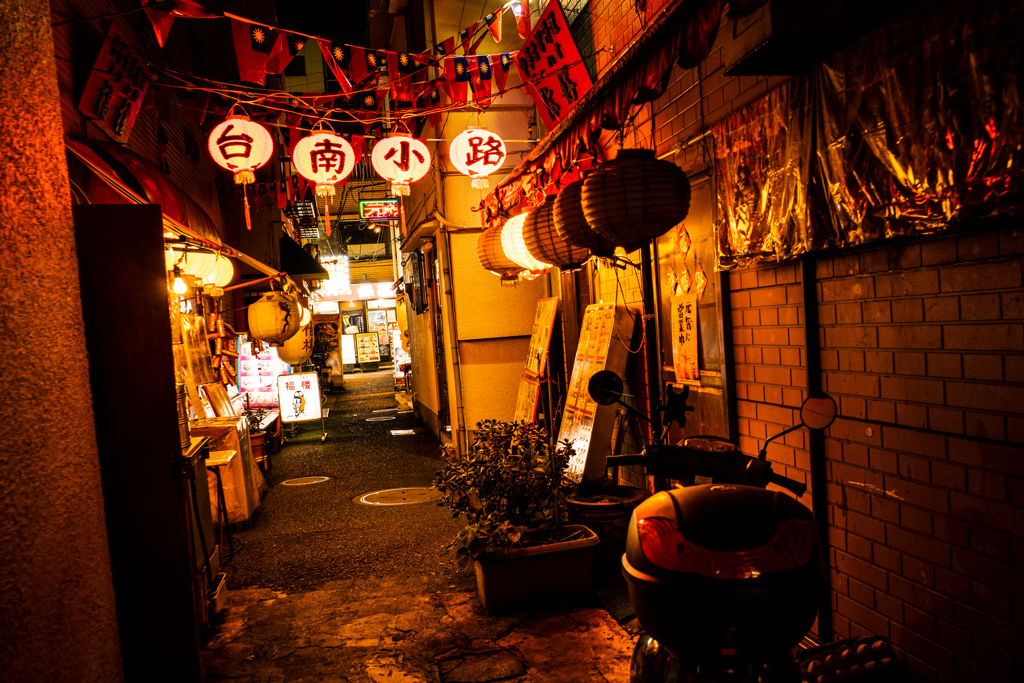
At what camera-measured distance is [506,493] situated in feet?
20.1

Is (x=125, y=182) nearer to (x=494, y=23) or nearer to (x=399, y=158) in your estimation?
(x=399, y=158)

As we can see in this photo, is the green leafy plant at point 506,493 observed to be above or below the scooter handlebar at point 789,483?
below

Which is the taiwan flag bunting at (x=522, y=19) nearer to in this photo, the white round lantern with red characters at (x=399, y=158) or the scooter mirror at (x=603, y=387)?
the white round lantern with red characters at (x=399, y=158)

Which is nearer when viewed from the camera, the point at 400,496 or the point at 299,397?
the point at 400,496

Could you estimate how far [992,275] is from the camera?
2.95 m

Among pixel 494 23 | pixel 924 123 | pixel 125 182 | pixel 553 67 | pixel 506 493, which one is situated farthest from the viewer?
pixel 494 23

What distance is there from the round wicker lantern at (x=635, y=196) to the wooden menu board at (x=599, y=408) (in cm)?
243

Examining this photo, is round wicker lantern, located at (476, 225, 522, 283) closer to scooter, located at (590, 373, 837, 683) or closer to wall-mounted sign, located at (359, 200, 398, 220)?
scooter, located at (590, 373, 837, 683)

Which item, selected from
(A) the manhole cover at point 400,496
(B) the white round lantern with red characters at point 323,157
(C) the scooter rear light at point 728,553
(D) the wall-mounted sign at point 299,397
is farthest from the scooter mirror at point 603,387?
(D) the wall-mounted sign at point 299,397

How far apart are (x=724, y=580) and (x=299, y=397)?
Answer: 1554 cm

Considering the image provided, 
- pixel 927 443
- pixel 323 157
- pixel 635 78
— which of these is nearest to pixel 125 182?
pixel 323 157

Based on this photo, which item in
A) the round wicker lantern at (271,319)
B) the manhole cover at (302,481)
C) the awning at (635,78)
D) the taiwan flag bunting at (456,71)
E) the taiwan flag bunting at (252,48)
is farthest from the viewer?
the round wicker lantern at (271,319)

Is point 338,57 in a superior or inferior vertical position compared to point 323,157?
superior

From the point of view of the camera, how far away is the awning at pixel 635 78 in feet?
12.7
